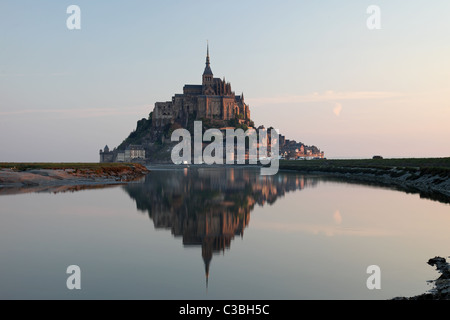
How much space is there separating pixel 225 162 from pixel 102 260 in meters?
160

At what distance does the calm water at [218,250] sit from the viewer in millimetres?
11062

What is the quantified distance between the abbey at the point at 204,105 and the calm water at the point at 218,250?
160m

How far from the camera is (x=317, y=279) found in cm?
1196

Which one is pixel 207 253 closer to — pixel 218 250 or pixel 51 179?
pixel 218 250

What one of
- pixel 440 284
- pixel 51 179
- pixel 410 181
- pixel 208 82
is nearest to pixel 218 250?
pixel 440 284

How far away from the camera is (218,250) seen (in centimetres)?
1588

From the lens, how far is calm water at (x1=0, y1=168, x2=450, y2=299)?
11062 mm

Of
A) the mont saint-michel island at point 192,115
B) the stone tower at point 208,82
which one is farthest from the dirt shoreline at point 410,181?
the stone tower at point 208,82

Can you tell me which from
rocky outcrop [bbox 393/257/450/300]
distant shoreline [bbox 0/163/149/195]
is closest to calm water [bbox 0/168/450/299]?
rocky outcrop [bbox 393/257/450/300]

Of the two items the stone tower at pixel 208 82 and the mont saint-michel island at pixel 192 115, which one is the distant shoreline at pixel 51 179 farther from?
the stone tower at pixel 208 82

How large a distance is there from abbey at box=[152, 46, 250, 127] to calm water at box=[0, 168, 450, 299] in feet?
525

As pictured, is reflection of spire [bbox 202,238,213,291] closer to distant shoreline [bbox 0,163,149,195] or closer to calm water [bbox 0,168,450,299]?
calm water [bbox 0,168,450,299]

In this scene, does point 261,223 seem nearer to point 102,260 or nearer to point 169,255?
point 169,255

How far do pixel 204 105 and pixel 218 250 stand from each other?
6824 inches
